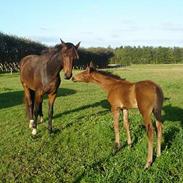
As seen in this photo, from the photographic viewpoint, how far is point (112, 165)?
27.0ft

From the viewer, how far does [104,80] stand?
9.67 m

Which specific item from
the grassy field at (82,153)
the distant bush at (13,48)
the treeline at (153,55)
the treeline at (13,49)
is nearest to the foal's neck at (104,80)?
the grassy field at (82,153)

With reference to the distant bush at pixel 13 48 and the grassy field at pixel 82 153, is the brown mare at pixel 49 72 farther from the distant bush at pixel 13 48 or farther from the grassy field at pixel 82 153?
the distant bush at pixel 13 48

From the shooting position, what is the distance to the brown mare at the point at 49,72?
10.9 metres

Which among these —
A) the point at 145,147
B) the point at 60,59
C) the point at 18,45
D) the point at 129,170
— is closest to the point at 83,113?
the point at 60,59

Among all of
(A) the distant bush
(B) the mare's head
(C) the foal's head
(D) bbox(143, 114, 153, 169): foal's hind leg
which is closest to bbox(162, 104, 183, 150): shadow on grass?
(D) bbox(143, 114, 153, 169): foal's hind leg

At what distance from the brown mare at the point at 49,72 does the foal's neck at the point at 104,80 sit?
1.28 m

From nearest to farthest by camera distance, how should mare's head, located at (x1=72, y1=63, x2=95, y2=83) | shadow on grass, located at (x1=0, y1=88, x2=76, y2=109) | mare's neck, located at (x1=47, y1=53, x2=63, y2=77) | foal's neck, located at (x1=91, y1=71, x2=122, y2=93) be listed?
foal's neck, located at (x1=91, y1=71, x2=122, y2=93) < mare's head, located at (x1=72, y1=63, x2=95, y2=83) < mare's neck, located at (x1=47, y1=53, x2=63, y2=77) < shadow on grass, located at (x1=0, y1=88, x2=76, y2=109)

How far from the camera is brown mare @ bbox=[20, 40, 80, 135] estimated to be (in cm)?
1090

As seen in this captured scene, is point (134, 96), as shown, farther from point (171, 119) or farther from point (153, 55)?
point (153, 55)

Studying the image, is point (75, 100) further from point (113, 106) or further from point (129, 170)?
point (129, 170)

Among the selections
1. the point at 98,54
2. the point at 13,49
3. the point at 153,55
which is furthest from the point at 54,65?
the point at 153,55

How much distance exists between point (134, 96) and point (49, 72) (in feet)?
13.1

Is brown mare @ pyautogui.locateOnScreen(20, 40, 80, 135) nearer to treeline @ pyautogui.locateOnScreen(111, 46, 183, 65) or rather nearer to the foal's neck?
the foal's neck
